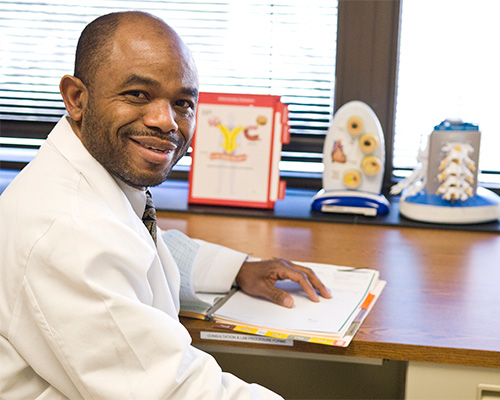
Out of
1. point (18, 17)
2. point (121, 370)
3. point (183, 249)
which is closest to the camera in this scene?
point (121, 370)

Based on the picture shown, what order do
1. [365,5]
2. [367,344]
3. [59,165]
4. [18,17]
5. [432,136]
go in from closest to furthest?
1. [59,165]
2. [367,344]
3. [432,136]
4. [365,5]
5. [18,17]

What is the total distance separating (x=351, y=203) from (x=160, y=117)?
1006mm

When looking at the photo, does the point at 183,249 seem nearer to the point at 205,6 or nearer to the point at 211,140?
the point at 211,140

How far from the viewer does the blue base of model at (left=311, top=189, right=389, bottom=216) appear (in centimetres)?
198

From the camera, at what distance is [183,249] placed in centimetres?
149

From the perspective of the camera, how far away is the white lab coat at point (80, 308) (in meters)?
0.92

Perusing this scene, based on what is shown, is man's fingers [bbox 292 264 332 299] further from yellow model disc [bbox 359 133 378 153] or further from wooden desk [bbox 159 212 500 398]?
yellow model disc [bbox 359 133 378 153]

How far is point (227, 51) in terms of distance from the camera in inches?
90.6

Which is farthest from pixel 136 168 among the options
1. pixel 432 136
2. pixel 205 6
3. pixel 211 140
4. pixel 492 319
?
pixel 205 6

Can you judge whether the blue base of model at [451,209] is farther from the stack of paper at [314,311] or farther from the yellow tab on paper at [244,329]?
the yellow tab on paper at [244,329]

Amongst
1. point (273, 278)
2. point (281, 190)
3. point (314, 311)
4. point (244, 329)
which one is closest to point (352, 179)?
point (281, 190)

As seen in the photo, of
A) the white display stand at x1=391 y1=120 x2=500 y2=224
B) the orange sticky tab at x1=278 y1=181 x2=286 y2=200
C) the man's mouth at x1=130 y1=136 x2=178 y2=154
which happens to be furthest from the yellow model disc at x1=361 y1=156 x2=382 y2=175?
the man's mouth at x1=130 y1=136 x2=178 y2=154

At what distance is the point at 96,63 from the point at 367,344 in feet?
2.02

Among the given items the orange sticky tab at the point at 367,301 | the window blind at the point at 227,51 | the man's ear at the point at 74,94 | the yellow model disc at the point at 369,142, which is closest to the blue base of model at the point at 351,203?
the yellow model disc at the point at 369,142
